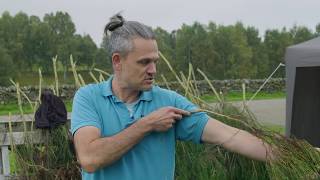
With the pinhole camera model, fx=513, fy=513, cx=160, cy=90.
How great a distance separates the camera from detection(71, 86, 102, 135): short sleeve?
6.78 ft

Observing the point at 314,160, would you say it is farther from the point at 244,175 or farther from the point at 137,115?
the point at 244,175

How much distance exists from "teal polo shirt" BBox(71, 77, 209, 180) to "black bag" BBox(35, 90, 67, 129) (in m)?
2.54

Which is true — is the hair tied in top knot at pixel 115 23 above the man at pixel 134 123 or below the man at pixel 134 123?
above

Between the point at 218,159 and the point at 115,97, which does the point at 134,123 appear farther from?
the point at 218,159

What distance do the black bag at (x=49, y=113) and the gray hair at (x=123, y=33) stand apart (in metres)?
2.68

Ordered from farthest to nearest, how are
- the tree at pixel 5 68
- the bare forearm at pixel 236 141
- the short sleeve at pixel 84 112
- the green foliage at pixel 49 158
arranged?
the tree at pixel 5 68 < the green foliage at pixel 49 158 < the bare forearm at pixel 236 141 < the short sleeve at pixel 84 112

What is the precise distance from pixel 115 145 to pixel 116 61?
1.24ft

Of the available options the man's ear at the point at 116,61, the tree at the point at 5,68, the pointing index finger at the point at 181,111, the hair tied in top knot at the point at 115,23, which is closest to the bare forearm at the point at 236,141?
the pointing index finger at the point at 181,111

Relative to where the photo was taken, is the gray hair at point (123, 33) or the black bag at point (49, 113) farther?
the black bag at point (49, 113)

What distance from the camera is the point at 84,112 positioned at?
210cm

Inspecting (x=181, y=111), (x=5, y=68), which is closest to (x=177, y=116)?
(x=181, y=111)

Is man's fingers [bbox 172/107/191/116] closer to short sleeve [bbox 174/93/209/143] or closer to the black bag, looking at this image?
short sleeve [bbox 174/93/209/143]

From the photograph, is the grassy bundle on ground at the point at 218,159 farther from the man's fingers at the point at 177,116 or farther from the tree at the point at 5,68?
the tree at the point at 5,68

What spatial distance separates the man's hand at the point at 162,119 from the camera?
1.97 metres
